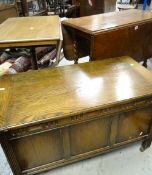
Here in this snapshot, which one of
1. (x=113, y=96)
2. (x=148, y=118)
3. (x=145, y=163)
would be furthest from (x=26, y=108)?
(x=145, y=163)

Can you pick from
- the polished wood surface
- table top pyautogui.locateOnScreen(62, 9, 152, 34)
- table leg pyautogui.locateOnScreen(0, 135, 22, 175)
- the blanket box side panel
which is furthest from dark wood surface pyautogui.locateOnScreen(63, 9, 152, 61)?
the polished wood surface

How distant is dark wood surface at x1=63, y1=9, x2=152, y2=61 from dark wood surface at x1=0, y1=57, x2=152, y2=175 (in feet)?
1.05

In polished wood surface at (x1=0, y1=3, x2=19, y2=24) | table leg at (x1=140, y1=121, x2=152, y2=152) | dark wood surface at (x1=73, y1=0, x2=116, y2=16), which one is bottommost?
table leg at (x1=140, y1=121, x2=152, y2=152)

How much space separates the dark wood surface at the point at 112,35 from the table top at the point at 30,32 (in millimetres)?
220

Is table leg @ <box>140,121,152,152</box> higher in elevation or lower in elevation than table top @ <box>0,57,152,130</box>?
lower

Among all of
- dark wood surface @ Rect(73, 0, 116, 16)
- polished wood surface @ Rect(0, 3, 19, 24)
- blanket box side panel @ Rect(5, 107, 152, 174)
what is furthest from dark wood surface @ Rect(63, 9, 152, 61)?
dark wood surface @ Rect(73, 0, 116, 16)

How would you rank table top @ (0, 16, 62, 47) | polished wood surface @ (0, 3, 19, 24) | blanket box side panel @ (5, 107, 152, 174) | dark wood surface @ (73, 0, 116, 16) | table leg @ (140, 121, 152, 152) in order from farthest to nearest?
dark wood surface @ (73, 0, 116, 16) → polished wood surface @ (0, 3, 19, 24) → table top @ (0, 16, 62, 47) → table leg @ (140, 121, 152, 152) → blanket box side panel @ (5, 107, 152, 174)

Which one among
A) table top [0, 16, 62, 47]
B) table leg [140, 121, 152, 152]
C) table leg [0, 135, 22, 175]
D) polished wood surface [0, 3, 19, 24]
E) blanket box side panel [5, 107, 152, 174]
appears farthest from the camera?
polished wood surface [0, 3, 19, 24]

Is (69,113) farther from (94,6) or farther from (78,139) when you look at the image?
(94,6)

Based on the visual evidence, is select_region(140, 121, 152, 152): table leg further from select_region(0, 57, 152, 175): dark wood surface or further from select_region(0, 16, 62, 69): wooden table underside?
select_region(0, 16, 62, 69): wooden table underside

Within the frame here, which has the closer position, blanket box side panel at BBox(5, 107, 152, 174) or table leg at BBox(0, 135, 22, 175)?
table leg at BBox(0, 135, 22, 175)

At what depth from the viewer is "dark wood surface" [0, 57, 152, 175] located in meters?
1.00

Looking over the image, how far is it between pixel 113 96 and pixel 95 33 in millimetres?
680

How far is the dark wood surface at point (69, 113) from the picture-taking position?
100 cm
